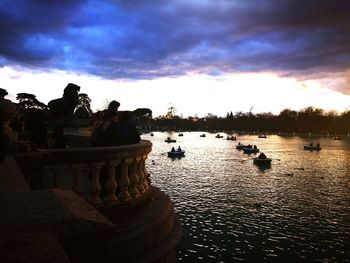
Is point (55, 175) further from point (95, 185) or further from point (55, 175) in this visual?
point (95, 185)

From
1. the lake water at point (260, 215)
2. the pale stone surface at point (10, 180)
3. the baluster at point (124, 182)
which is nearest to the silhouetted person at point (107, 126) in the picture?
the baluster at point (124, 182)

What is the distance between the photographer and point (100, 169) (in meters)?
6.20

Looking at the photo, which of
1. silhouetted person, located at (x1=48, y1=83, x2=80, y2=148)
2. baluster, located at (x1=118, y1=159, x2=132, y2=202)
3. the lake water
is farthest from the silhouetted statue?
the lake water

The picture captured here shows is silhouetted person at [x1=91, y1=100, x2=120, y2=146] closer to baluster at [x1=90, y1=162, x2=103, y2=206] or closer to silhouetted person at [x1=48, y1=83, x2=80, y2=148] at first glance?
baluster at [x1=90, y1=162, x2=103, y2=206]

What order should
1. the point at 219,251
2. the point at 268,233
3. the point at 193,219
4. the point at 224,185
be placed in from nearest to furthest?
the point at 219,251 < the point at 268,233 < the point at 193,219 < the point at 224,185

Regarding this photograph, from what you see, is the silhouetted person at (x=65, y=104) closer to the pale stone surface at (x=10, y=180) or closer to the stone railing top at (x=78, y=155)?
the stone railing top at (x=78, y=155)

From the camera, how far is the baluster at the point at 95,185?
5.78 metres

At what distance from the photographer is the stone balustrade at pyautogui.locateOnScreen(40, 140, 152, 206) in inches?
227

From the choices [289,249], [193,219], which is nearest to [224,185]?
[193,219]

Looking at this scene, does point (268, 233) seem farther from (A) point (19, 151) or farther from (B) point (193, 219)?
(A) point (19, 151)

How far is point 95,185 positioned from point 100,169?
46 centimetres

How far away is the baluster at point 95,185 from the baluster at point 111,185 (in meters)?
0.17

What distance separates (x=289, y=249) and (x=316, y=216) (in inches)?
298

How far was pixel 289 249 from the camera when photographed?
18.8m
